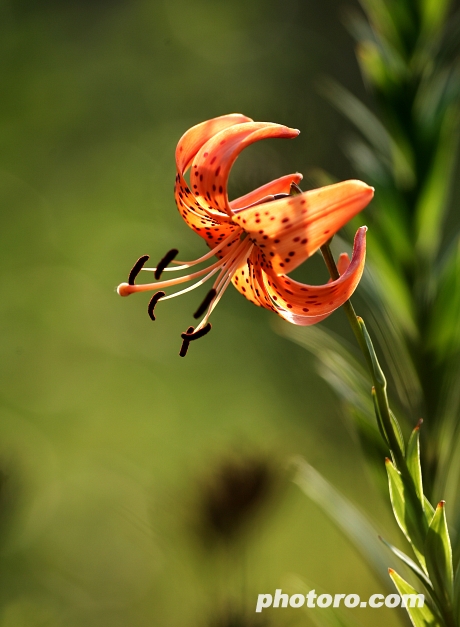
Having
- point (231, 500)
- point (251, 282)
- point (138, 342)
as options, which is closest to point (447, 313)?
point (251, 282)

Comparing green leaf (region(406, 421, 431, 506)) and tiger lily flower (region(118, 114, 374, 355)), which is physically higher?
tiger lily flower (region(118, 114, 374, 355))

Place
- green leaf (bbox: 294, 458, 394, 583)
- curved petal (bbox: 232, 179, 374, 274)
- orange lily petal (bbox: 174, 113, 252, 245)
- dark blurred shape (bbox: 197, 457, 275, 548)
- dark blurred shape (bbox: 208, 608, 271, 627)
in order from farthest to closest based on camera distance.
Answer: dark blurred shape (bbox: 197, 457, 275, 548) → dark blurred shape (bbox: 208, 608, 271, 627) → green leaf (bbox: 294, 458, 394, 583) → orange lily petal (bbox: 174, 113, 252, 245) → curved petal (bbox: 232, 179, 374, 274)

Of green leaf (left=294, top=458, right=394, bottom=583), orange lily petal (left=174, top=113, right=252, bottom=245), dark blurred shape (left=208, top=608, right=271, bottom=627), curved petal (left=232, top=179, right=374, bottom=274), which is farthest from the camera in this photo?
dark blurred shape (left=208, top=608, right=271, bottom=627)

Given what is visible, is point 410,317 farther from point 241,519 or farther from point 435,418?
point 241,519

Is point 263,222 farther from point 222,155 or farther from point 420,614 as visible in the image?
point 420,614

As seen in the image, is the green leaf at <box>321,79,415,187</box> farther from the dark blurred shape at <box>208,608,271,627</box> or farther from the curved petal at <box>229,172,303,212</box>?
the dark blurred shape at <box>208,608,271,627</box>

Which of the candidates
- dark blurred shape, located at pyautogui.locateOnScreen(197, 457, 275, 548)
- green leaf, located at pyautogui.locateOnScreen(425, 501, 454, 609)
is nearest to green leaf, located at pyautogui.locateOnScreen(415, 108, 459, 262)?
green leaf, located at pyautogui.locateOnScreen(425, 501, 454, 609)
